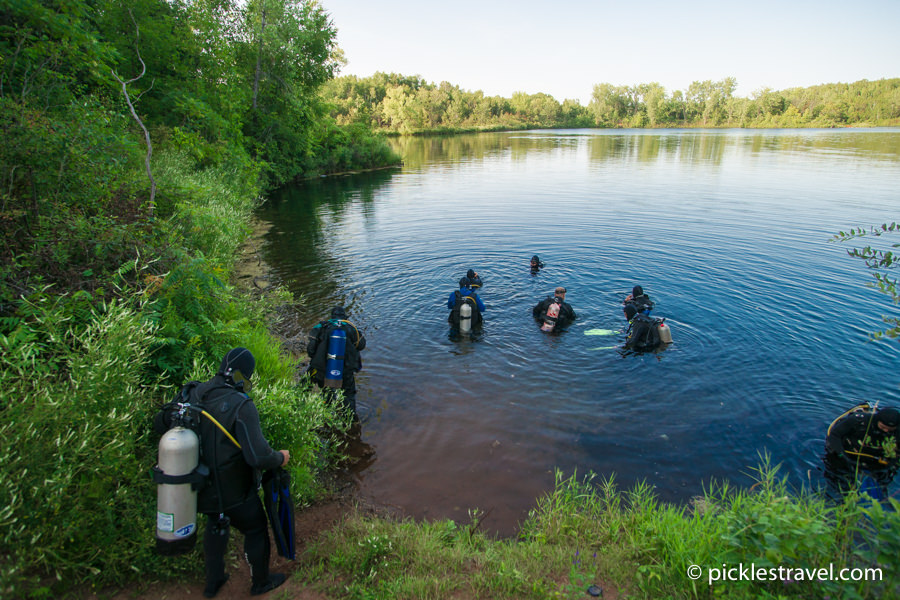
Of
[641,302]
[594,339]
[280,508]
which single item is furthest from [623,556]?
[641,302]

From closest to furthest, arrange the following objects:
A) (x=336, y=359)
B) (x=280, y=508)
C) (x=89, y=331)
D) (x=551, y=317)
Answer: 1. (x=280, y=508)
2. (x=89, y=331)
3. (x=336, y=359)
4. (x=551, y=317)

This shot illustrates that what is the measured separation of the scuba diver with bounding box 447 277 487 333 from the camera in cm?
1063

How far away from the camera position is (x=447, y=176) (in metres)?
39.2

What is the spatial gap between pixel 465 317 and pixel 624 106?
149 m

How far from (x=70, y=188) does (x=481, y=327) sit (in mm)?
8520

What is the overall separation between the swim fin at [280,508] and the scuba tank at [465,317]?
668 cm

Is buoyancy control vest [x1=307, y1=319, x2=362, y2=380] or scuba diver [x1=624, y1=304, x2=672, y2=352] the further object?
scuba diver [x1=624, y1=304, x2=672, y2=352]

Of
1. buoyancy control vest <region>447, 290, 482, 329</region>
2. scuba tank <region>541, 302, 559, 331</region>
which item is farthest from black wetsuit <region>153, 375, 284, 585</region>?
scuba tank <region>541, 302, 559, 331</region>

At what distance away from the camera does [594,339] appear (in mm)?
10820

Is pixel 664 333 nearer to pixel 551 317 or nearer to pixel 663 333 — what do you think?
pixel 663 333

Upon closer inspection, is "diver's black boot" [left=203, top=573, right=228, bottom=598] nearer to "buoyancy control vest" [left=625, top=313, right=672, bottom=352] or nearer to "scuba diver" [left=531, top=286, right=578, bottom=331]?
"scuba diver" [left=531, top=286, right=578, bottom=331]

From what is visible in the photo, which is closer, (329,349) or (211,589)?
(211,589)

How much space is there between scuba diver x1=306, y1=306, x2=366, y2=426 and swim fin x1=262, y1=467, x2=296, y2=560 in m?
2.96

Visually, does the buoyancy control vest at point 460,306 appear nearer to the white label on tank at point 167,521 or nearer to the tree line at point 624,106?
the white label on tank at point 167,521
